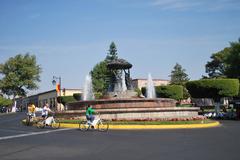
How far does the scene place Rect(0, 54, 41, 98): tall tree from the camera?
8350 cm

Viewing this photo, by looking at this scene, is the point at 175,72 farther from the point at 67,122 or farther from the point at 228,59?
the point at 67,122

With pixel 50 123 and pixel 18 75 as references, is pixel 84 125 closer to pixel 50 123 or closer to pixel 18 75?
pixel 50 123

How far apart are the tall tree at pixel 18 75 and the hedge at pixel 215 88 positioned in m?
52.0

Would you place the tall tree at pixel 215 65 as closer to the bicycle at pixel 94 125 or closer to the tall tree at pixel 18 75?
the tall tree at pixel 18 75

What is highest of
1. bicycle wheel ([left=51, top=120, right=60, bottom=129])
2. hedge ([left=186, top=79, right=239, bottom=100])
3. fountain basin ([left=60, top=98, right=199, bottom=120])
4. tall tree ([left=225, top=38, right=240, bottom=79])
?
tall tree ([left=225, top=38, right=240, bottom=79])

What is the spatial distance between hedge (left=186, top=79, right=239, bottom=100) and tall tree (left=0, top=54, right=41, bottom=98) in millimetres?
51952

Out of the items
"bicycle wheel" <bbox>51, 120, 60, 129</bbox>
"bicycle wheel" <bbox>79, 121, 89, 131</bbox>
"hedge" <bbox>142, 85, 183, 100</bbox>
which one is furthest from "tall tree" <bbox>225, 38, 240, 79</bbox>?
"bicycle wheel" <bbox>79, 121, 89, 131</bbox>

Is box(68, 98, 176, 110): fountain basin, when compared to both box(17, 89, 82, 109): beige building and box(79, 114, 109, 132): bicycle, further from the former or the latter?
box(17, 89, 82, 109): beige building

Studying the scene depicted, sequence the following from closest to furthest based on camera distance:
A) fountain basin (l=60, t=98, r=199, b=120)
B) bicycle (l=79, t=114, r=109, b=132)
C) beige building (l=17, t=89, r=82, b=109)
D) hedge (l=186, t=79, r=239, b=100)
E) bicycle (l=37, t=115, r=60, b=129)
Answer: bicycle (l=79, t=114, r=109, b=132) < bicycle (l=37, t=115, r=60, b=129) < fountain basin (l=60, t=98, r=199, b=120) < hedge (l=186, t=79, r=239, b=100) < beige building (l=17, t=89, r=82, b=109)

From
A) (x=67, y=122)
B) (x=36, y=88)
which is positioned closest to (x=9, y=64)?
(x=36, y=88)

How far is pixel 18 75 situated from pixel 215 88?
5653cm

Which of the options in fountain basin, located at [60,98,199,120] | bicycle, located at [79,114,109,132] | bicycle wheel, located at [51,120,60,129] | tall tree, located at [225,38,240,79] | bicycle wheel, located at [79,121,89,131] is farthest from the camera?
tall tree, located at [225,38,240,79]

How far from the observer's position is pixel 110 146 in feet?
42.1

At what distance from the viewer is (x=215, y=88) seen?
41.8 meters
